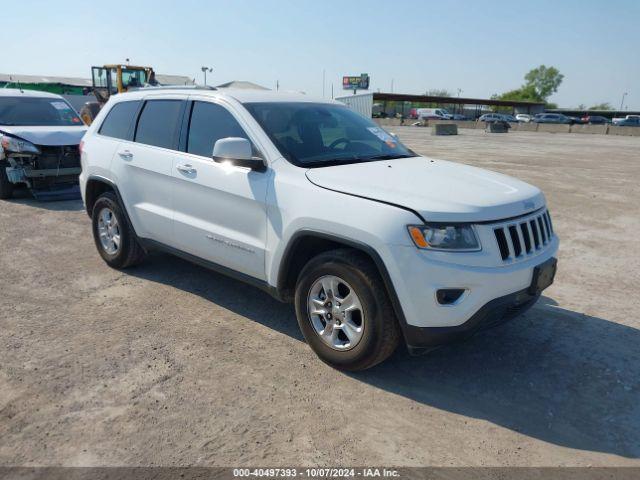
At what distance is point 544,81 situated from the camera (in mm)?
127812

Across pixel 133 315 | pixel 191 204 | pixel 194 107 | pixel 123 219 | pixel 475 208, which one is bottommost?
pixel 133 315

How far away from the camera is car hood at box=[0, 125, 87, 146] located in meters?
8.59

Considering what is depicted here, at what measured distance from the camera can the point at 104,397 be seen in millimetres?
3197

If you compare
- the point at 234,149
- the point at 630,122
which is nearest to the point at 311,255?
the point at 234,149

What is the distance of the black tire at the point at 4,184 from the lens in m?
8.88

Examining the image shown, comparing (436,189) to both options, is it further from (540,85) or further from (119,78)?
(540,85)

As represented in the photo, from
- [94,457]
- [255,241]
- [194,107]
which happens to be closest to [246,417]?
[94,457]

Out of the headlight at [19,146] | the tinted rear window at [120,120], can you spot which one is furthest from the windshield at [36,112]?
the tinted rear window at [120,120]

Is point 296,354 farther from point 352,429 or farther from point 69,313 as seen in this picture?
point 69,313

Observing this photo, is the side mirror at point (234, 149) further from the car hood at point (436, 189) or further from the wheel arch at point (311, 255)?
the wheel arch at point (311, 255)

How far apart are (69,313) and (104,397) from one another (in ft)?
4.90

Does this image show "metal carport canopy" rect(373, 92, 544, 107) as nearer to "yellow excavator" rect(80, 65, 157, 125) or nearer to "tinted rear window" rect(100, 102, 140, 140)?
"yellow excavator" rect(80, 65, 157, 125)

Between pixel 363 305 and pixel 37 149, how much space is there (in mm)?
7411

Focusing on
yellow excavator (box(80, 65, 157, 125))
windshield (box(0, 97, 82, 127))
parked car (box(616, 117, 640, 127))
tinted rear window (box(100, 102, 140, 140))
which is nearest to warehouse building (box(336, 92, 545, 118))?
parked car (box(616, 117, 640, 127))
